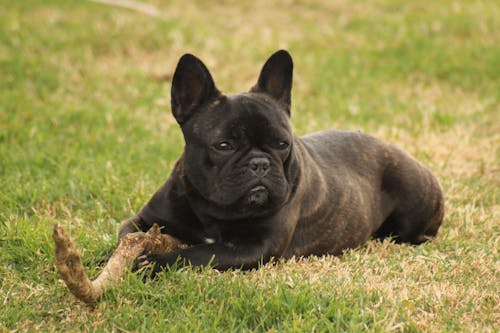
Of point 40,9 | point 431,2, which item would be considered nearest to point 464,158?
point 431,2

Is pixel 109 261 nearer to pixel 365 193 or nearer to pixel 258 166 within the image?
pixel 258 166

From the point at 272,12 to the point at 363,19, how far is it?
5.55 ft

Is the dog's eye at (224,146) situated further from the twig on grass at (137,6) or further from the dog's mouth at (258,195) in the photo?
the twig on grass at (137,6)

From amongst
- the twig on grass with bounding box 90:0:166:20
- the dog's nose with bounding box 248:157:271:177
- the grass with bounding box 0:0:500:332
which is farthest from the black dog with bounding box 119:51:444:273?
the twig on grass with bounding box 90:0:166:20

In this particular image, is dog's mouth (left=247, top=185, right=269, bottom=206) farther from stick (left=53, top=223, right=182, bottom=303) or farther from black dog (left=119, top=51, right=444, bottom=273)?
stick (left=53, top=223, right=182, bottom=303)

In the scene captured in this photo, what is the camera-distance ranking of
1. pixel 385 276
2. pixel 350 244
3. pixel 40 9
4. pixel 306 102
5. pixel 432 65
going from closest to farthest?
pixel 385 276 → pixel 350 244 → pixel 306 102 → pixel 432 65 → pixel 40 9

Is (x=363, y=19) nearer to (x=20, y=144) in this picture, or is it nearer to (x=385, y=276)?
(x=20, y=144)

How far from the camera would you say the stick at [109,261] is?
3.45 meters

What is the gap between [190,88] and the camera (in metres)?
4.55

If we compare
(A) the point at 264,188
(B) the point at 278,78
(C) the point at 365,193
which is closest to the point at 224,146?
(A) the point at 264,188

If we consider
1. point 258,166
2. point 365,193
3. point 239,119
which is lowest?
point 365,193

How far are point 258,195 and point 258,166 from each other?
172mm

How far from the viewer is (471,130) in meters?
8.22

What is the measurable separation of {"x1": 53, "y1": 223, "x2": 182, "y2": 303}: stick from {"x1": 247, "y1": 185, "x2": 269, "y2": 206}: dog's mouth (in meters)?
0.58
